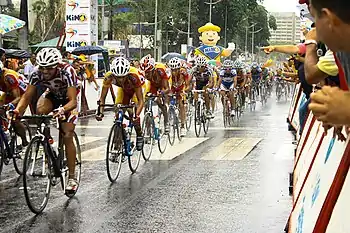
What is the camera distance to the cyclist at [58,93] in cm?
719

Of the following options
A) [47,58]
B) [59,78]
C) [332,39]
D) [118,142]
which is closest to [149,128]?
[118,142]

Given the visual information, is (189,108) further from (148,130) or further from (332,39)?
(332,39)

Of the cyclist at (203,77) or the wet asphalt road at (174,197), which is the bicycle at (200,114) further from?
the wet asphalt road at (174,197)

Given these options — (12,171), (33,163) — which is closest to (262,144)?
(12,171)

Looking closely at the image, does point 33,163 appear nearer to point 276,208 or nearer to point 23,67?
point 276,208

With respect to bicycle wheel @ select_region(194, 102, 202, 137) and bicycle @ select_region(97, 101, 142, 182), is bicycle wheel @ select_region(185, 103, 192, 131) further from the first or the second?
bicycle @ select_region(97, 101, 142, 182)

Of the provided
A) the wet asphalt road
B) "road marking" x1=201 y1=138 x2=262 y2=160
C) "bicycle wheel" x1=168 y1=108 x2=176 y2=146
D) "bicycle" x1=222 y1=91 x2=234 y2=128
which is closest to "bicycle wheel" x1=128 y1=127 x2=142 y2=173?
the wet asphalt road

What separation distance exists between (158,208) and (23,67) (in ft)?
46.2

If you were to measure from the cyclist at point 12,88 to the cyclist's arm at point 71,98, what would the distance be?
2.19 metres

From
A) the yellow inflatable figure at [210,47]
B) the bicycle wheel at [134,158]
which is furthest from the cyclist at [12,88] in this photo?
the yellow inflatable figure at [210,47]

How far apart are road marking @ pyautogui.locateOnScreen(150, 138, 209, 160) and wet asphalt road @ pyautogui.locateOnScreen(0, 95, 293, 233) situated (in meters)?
0.15

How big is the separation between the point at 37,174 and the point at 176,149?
5.91m

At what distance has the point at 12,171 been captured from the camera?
9797 millimetres

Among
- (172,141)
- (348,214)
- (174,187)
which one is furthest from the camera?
(172,141)
